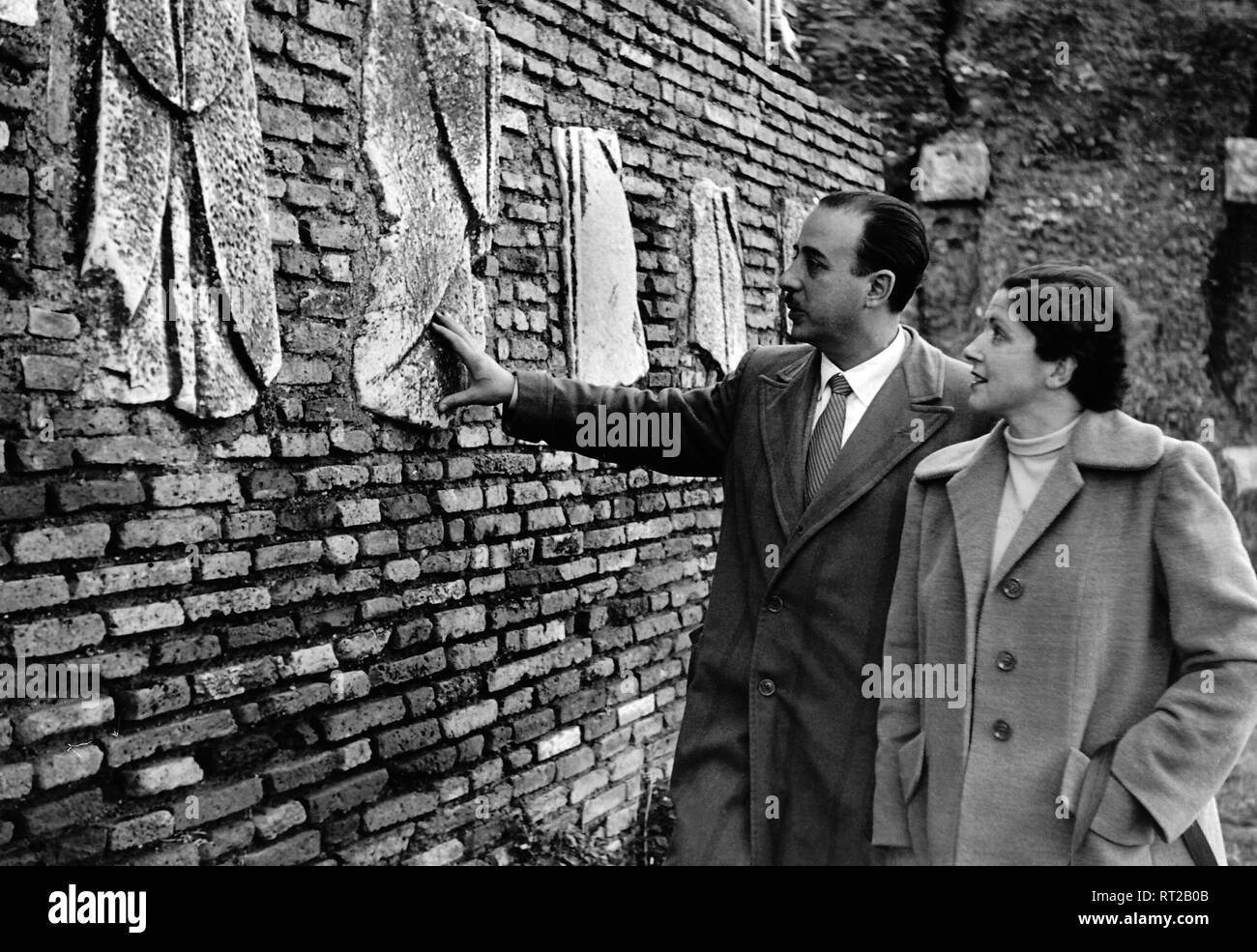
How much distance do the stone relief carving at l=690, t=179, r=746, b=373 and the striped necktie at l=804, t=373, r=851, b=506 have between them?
2.07 metres

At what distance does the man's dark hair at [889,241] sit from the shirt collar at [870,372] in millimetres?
119

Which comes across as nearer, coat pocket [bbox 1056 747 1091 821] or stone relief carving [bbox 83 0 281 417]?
coat pocket [bbox 1056 747 1091 821]

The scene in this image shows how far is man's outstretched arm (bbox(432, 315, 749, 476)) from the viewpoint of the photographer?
115 inches

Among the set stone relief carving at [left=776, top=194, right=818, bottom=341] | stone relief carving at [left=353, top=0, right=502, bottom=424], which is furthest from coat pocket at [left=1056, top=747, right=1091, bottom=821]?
stone relief carving at [left=776, top=194, right=818, bottom=341]

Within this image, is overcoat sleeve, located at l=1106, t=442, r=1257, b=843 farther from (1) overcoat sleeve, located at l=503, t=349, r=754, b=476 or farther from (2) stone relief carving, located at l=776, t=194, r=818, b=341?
(2) stone relief carving, located at l=776, t=194, r=818, b=341

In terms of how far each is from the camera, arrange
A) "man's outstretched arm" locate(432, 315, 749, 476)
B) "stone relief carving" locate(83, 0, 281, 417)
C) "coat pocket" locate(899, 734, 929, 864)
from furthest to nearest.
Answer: "man's outstretched arm" locate(432, 315, 749, 476), "stone relief carving" locate(83, 0, 281, 417), "coat pocket" locate(899, 734, 929, 864)

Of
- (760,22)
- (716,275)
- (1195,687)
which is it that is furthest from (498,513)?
(760,22)

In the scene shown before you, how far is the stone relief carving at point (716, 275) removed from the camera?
482cm

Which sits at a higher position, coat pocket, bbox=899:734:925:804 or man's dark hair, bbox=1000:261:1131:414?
man's dark hair, bbox=1000:261:1131:414

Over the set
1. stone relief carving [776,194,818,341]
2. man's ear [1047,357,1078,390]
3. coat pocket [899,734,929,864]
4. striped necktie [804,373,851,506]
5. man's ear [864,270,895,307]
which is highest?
stone relief carving [776,194,818,341]

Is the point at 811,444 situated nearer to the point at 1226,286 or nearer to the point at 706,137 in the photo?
the point at 706,137

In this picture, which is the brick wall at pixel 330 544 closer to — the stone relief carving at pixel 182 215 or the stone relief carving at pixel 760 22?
the stone relief carving at pixel 182 215

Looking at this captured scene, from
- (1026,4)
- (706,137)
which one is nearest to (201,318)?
(706,137)

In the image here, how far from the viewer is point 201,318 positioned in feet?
8.80
